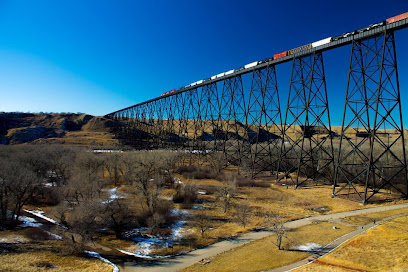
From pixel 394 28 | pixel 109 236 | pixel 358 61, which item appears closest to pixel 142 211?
pixel 109 236

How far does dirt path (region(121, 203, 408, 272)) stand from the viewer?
14247 millimetres

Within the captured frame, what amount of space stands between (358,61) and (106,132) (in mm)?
84594

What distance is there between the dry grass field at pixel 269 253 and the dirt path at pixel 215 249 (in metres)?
0.74

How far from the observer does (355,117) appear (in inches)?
814

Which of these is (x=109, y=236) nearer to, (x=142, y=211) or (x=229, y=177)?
(x=142, y=211)

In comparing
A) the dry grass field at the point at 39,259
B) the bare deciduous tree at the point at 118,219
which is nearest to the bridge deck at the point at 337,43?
the bare deciduous tree at the point at 118,219

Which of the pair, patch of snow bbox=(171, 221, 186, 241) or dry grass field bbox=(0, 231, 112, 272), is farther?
patch of snow bbox=(171, 221, 186, 241)

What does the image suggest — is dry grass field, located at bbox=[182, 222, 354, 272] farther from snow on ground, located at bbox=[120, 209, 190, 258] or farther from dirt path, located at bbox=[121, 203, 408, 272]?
snow on ground, located at bbox=[120, 209, 190, 258]

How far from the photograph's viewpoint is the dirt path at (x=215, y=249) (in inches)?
561

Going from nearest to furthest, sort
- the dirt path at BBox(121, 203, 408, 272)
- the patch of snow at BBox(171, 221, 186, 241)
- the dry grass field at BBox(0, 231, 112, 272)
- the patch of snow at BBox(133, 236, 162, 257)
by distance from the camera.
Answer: the dry grass field at BBox(0, 231, 112, 272) < the dirt path at BBox(121, 203, 408, 272) < the patch of snow at BBox(133, 236, 162, 257) < the patch of snow at BBox(171, 221, 186, 241)

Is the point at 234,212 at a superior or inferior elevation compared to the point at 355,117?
inferior

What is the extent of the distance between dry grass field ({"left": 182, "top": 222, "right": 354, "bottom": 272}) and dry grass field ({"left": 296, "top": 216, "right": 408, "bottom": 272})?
1.49m

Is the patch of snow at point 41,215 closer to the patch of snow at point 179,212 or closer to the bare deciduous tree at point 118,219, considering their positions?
the bare deciduous tree at point 118,219

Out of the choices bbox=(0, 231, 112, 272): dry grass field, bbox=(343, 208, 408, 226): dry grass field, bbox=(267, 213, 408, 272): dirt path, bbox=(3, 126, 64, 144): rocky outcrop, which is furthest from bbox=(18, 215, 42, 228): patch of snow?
bbox=(3, 126, 64, 144): rocky outcrop
